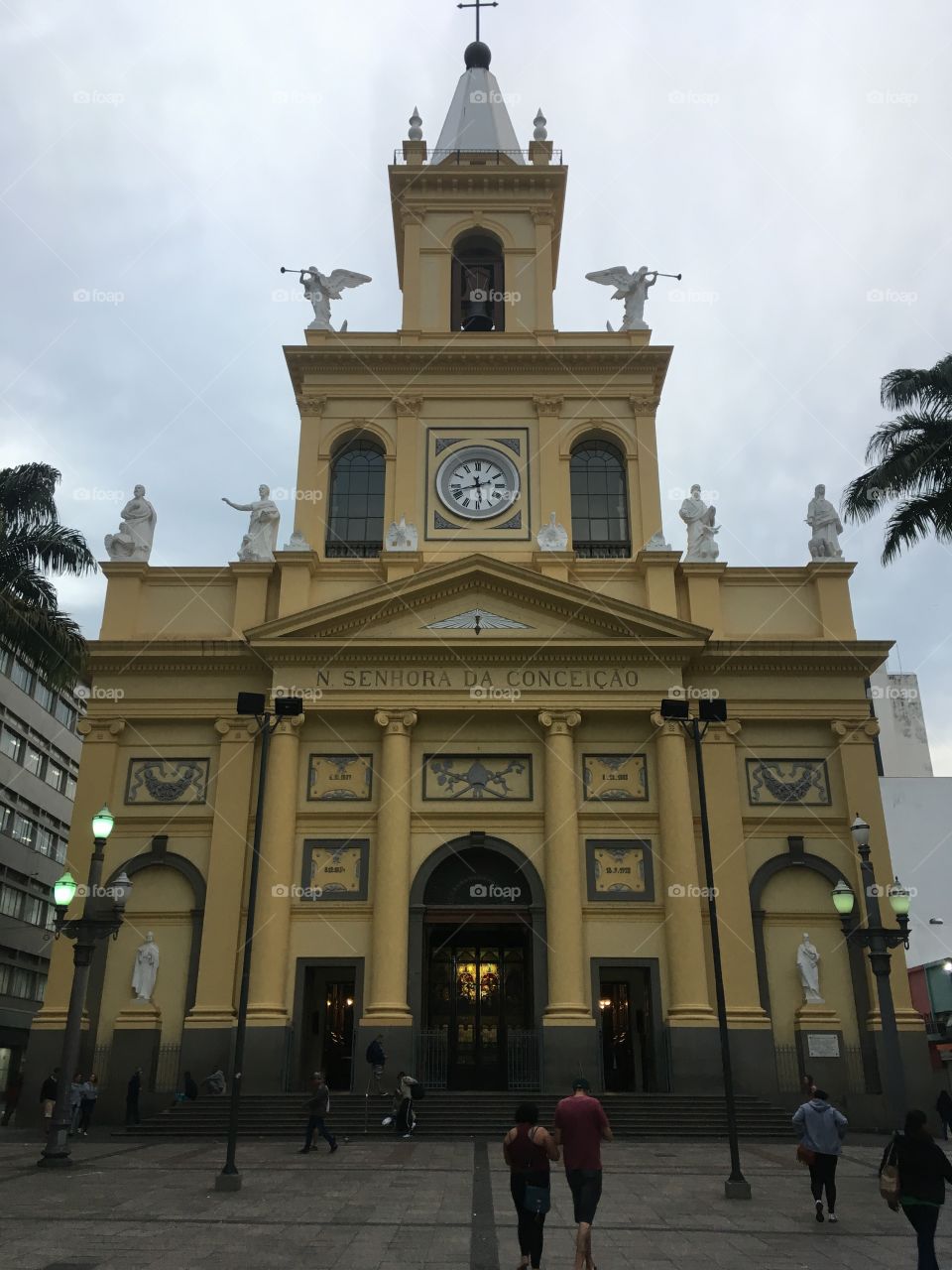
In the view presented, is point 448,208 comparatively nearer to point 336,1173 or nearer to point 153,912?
point 153,912

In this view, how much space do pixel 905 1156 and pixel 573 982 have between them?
657 inches

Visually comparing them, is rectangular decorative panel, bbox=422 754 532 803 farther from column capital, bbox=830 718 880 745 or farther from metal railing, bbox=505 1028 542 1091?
column capital, bbox=830 718 880 745

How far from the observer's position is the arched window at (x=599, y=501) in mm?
31766

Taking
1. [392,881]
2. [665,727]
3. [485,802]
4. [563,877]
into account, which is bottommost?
[392,881]

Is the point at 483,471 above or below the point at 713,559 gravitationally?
above

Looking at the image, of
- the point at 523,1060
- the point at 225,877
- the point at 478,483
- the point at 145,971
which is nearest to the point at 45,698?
the point at 225,877

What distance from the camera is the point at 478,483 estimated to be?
3219 centimetres

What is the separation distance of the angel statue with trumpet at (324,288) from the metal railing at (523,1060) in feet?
72.1

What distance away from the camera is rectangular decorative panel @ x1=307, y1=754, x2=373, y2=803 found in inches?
1087

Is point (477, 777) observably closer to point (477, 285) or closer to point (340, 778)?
point (340, 778)

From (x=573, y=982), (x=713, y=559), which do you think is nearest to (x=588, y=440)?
(x=713, y=559)

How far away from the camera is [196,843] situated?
27.6 m

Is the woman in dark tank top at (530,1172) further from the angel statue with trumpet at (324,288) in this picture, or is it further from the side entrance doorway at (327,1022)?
the angel statue with trumpet at (324,288)

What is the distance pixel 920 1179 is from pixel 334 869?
64.2 feet
